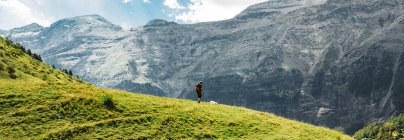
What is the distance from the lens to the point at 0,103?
38000 mm

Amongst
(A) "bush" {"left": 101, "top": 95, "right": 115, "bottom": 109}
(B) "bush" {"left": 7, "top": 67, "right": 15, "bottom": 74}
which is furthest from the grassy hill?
(B) "bush" {"left": 7, "top": 67, "right": 15, "bottom": 74}

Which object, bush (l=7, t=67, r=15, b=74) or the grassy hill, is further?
bush (l=7, t=67, r=15, b=74)

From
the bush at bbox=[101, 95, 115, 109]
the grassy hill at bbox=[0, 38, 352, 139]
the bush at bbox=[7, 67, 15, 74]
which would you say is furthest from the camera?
the bush at bbox=[7, 67, 15, 74]

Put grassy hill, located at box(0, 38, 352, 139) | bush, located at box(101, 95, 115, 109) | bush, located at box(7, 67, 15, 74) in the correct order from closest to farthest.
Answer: grassy hill, located at box(0, 38, 352, 139) → bush, located at box(101, 95, 115, 109) → bush, located at box(7, 67, 15, 74)

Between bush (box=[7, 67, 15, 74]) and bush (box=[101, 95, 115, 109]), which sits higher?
bush (box=[7, 67, 15, 74])

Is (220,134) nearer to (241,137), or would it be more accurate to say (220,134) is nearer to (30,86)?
(241,137)

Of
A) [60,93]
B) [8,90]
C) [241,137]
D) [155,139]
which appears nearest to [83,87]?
[60,93]

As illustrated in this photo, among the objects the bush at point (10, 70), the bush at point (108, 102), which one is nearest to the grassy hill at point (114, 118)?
the bush at point (108, 102)

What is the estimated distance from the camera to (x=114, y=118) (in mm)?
37312

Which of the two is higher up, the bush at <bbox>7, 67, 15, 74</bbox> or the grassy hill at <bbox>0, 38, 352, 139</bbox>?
the bush at <bbox>7, 67, 15, 74</bbox>

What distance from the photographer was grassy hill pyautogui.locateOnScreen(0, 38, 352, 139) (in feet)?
114

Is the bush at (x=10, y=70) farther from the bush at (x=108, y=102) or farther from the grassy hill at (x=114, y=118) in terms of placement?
the bush at (x=108, y=102)

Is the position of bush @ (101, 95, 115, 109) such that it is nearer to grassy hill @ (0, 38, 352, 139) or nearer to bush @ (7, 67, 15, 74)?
grassy hill @ (0, 38, 352, 139)

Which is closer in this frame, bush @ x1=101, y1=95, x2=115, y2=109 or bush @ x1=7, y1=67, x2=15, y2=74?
bush @ x1=101, y1=95, x2=115, y2=109
